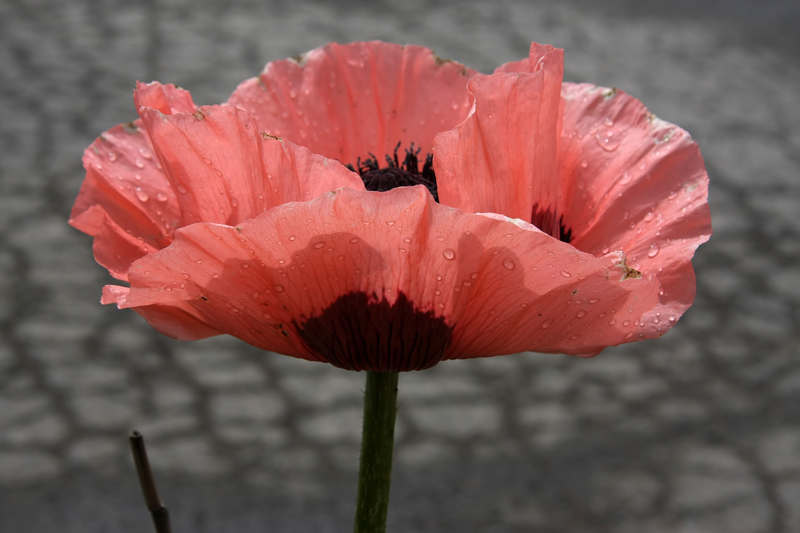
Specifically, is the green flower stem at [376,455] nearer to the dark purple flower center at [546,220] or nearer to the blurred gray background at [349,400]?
the dark purple flower center at [546,220]

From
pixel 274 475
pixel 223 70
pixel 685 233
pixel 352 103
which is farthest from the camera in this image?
pixel 223 70

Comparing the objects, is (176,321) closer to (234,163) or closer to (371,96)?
(234,163)

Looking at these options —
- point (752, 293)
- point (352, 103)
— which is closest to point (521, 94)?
point (352, 103)

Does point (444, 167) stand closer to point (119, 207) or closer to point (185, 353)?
point (119, 207)

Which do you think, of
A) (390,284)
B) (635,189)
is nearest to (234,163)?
(390,284)

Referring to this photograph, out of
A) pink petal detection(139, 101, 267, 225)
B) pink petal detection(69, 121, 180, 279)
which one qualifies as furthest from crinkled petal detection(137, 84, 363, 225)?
pink petal detection(69, 121, 180, 279)

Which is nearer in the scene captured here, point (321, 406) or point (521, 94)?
point (521, 94)
